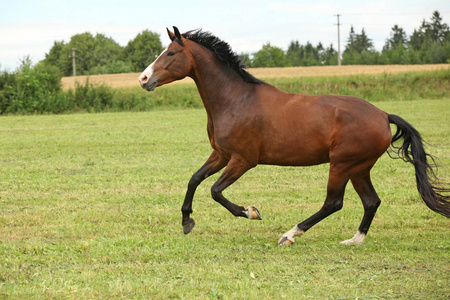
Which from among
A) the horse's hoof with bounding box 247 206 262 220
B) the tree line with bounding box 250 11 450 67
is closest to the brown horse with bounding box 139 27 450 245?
the horse's hoof with bounding box 247 206 262 220

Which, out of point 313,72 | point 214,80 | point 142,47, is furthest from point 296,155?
point 142,47

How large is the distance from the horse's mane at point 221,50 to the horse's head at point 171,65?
26cm

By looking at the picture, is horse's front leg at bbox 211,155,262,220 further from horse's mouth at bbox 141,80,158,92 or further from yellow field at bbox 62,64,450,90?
yellow field at bbox 62,64,450,90

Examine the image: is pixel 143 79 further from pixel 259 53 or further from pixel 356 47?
pixel 356 47

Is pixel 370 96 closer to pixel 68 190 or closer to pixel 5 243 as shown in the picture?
pixel 68 190

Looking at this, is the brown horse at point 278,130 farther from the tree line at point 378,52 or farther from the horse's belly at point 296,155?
the tree line at point 378,52

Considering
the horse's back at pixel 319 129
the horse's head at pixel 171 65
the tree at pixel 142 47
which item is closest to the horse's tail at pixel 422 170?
the horse's back at pixel 319 129

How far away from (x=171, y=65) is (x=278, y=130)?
5.03 feet

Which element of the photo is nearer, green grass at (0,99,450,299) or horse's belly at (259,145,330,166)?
green grass at (0,99,450,299)

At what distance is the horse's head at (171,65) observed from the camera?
268 inches

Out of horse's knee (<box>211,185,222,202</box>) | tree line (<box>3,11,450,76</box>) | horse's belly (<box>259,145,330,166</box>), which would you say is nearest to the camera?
horse's belly (<box>259,145,330,166</box>)

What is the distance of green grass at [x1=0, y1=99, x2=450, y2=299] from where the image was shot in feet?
16.8

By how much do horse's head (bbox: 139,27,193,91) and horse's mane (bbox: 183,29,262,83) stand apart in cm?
26

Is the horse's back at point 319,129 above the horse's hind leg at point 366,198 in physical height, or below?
above
